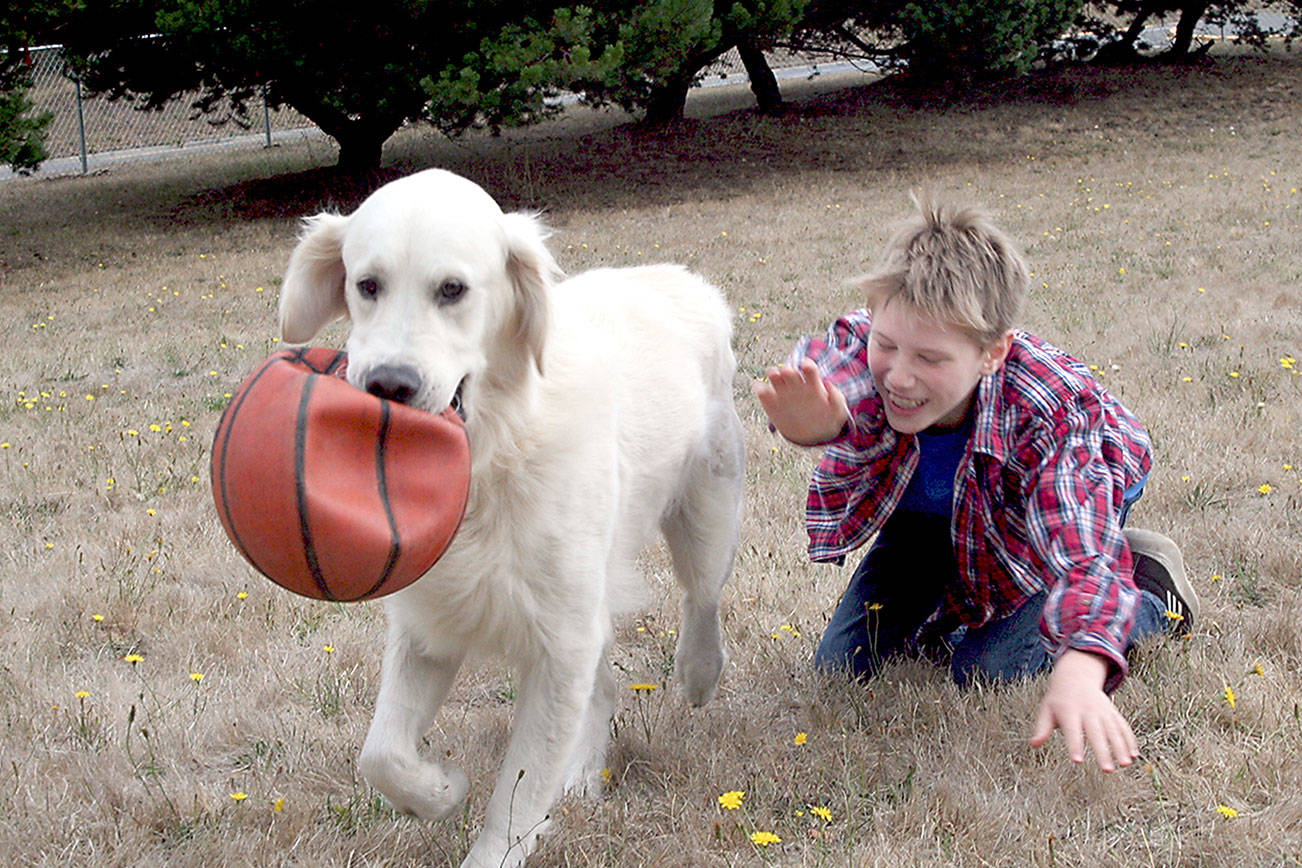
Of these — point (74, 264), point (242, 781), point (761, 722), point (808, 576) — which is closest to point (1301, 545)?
point (808, 576)

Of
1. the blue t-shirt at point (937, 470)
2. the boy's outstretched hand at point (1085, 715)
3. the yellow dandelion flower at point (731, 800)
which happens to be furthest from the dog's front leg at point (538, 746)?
the blue t-shirt at point (937, 470)

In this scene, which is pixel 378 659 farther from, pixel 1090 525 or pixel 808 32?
pixel 808 32

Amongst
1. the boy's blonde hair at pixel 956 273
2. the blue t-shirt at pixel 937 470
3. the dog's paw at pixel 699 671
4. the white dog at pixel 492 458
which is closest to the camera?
the white dog at pixel 492 458

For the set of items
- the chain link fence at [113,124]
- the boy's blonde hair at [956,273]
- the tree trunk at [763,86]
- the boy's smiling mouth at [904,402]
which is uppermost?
the boy's blonde hair at [956,273]

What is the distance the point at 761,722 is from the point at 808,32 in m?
17.7

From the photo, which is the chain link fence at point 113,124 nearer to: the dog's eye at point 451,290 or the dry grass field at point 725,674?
the dry grass field at point 725,674

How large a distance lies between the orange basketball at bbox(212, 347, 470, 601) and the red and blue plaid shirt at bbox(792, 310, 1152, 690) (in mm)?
1180

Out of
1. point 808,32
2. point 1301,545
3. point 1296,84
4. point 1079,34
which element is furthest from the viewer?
point 1079,34

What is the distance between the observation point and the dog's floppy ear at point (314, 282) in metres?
2.81

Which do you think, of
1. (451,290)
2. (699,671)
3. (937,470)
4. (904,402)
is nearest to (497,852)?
(699,671)

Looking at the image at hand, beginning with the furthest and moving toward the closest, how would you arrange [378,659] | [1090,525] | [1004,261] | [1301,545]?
[1301,545]
[378,659]
[1004,261]
[1090,525]

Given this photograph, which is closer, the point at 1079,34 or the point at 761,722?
the point at 761,722

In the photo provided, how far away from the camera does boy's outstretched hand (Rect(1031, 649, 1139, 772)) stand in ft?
7.62

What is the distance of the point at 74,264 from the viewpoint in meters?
13.3
